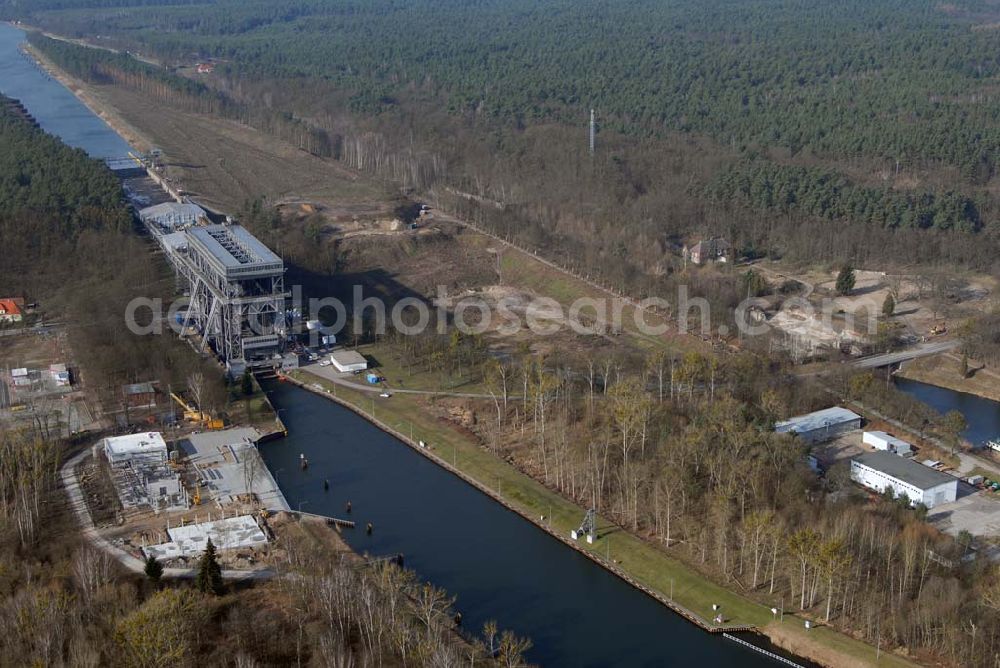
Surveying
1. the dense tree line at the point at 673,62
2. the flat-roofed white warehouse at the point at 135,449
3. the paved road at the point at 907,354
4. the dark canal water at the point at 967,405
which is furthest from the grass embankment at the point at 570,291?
the dense tree line at the point at 673,62

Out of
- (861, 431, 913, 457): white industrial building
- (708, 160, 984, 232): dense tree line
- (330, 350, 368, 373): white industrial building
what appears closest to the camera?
(861, 431, 913, 457): white industrial building

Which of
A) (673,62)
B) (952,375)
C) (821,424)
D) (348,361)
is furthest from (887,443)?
(673,62)

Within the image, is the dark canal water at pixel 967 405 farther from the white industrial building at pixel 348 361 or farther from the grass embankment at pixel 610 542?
the white industrial building at pixel 348 361

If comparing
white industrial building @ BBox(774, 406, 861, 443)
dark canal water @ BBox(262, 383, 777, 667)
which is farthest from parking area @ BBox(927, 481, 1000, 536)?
dark canal water @ BBox(262, 383, 777, 667)

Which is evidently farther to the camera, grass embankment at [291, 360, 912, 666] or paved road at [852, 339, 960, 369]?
paved road at [852, 339, 960, 369]

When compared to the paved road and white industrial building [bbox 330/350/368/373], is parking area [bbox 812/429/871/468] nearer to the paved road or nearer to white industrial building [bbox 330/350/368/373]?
the paved road

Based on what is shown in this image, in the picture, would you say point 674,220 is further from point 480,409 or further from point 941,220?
point 480,409
